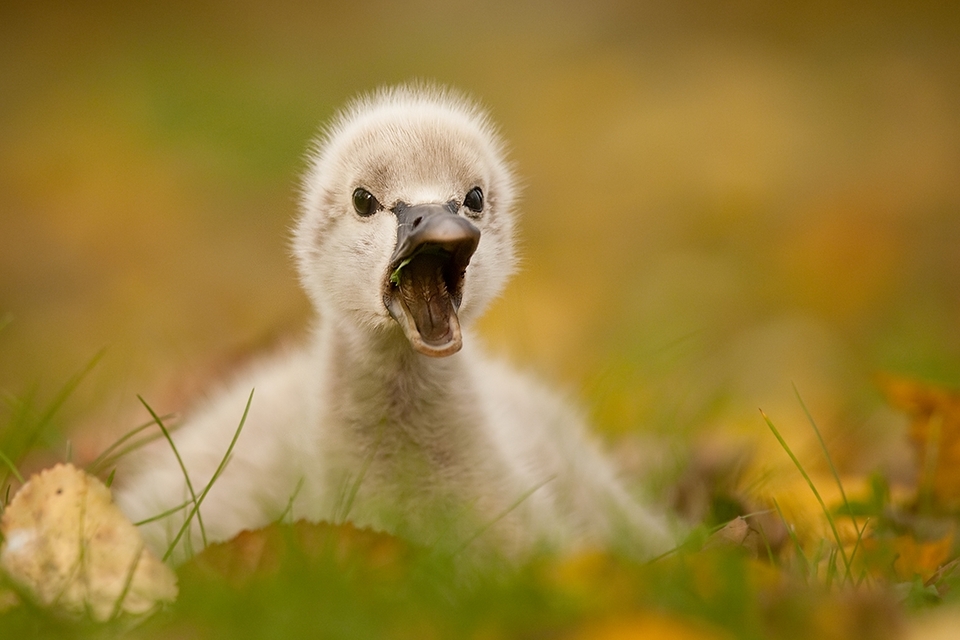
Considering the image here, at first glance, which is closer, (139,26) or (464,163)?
(464,163)

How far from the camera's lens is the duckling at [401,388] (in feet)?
8.38

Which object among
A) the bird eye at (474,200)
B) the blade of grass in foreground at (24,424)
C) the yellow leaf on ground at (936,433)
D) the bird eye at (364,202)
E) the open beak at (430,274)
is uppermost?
the bird eye at (364,202)

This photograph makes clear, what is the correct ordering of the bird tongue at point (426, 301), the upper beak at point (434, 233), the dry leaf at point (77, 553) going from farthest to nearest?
the bird tongue at point (426, 301), the upper beak at point (434, 233), the dry leaf at point (77, 553)

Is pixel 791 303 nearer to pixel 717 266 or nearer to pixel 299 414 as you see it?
pixel 717 266

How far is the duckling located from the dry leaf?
30 cm

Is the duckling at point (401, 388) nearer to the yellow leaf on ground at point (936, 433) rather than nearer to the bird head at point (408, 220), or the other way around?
the bird head at point (408, 220)

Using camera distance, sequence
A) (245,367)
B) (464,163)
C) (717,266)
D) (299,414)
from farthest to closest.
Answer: (717,266)
(245,367)
(299,414)
(464,163)

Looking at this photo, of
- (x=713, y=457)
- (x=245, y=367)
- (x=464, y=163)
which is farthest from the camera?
(x=245, y=367)

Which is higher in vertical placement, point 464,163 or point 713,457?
point 464,163

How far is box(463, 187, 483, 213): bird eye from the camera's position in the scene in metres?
2.73

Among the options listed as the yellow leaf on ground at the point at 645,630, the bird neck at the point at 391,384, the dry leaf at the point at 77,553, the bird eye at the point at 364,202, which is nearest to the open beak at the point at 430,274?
the bird eye at the point at 364,202

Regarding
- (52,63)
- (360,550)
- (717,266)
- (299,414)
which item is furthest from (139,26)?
(360,550)

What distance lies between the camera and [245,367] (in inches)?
165

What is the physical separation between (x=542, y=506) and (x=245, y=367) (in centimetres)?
171
